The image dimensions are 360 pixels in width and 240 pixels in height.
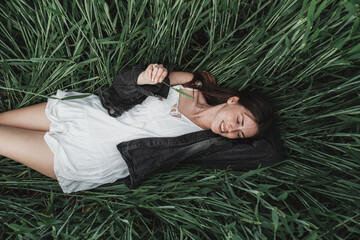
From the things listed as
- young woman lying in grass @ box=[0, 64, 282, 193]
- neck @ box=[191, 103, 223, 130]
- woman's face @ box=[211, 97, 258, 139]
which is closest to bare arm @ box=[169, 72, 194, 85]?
young woman lying in grass @ box=[0, 64, 282, 193]

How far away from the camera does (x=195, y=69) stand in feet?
4.84

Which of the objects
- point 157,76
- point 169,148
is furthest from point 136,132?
point 157,76

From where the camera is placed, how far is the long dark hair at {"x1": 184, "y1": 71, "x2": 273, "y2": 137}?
1.26 meters

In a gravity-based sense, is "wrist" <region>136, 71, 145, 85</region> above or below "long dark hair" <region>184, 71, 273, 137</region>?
above

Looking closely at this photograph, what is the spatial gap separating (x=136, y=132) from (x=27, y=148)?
1.52 ft

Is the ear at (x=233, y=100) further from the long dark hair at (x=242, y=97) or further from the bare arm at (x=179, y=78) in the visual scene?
the bare arm at (x=179, y=78)

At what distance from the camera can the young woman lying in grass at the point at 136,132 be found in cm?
118

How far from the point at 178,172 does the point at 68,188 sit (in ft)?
1.72

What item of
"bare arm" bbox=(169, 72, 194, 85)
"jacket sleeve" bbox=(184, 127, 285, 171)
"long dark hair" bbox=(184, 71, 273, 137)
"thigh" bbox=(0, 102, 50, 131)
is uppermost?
"bare arm" bbox=(169, 72, 194, 85)

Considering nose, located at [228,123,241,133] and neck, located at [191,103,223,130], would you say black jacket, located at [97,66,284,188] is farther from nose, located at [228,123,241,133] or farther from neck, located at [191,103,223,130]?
nose, located at [228,123,241,133]

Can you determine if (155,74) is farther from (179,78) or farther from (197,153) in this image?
(197,153)

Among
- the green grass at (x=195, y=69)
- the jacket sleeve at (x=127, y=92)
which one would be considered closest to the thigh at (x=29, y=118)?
the green grass at (x=195, y=69)

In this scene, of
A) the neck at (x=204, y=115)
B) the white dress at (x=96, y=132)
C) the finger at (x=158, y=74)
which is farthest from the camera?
the neck at (x=204, y=115)

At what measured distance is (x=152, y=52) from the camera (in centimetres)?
136
